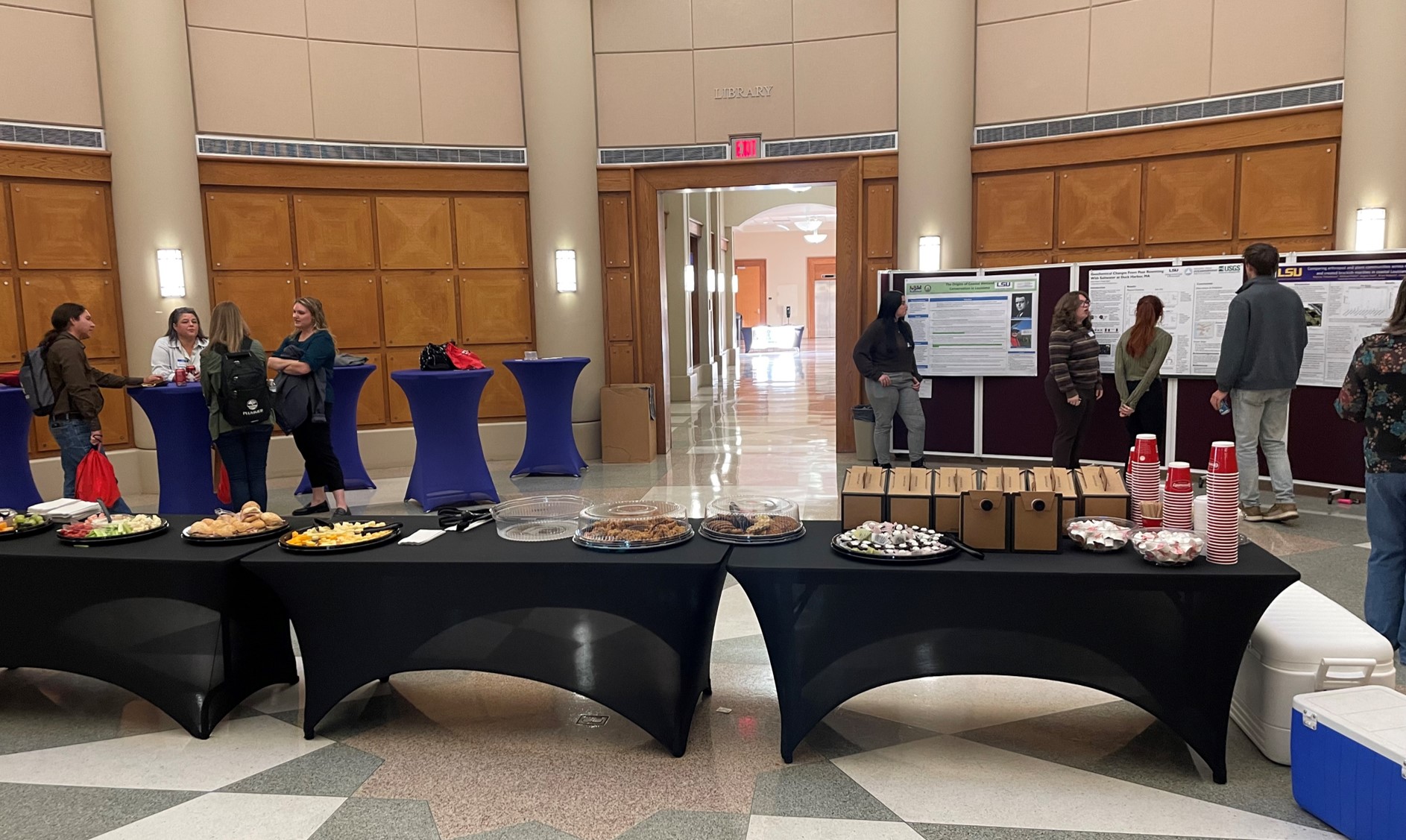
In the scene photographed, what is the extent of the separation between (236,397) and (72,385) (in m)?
1.13

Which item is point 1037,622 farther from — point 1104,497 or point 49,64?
point 49,64

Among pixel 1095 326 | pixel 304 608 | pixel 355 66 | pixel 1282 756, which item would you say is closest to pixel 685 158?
pixel 355 66

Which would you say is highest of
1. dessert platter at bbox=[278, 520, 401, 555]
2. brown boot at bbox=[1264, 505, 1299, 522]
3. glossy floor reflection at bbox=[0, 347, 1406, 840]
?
dessert platter at bbox=[278, 520, 401, 555]

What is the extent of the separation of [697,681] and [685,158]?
273 inches

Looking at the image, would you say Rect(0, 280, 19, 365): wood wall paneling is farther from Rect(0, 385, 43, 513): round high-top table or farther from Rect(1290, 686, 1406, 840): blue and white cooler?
Rect(1290, 686, 1406, 840): blue and white cooler

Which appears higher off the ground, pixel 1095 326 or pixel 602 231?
pixel 602 231

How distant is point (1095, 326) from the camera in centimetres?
759

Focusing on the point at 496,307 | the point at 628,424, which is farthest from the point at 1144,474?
the point at 496,307

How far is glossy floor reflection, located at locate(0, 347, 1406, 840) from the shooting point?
8.75 ft

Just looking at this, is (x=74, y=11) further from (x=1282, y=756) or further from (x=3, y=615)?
(x=1282, y=756)

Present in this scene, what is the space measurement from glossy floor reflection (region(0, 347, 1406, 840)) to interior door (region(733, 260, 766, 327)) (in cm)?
Answer: 2869

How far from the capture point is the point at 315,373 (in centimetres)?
600

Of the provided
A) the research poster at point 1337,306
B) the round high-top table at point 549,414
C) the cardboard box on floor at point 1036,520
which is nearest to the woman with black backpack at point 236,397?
the round high-top table at point 549,414

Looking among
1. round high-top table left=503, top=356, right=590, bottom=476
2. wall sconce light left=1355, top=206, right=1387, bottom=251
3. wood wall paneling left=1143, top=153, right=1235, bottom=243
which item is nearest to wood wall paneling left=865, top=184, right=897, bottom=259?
wood wall paneling left=1143, top=153, right=1235, bottom=243
